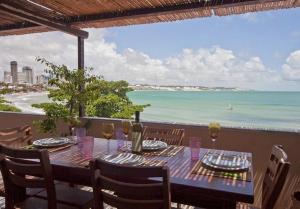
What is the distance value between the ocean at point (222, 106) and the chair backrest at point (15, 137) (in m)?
15.9

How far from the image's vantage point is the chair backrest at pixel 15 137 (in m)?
2.54

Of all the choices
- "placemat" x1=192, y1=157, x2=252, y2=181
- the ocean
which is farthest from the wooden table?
the ocean

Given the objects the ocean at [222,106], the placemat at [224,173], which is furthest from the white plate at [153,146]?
the ocean at [222,106]

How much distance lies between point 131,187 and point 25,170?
763 millimetres

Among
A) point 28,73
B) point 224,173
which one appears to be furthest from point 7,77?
point 224,173

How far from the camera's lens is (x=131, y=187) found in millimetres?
1340

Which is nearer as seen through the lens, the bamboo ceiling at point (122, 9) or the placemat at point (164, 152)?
the placemat at point (164, 152)

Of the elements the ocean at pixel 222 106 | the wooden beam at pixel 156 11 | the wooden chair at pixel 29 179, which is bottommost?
the ocean at pixel 222 106

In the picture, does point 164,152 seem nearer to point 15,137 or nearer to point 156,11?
point 15,137

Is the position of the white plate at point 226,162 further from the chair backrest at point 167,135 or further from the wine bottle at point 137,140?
the chair backrest at point 167,135

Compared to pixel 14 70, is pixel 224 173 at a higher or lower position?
lower

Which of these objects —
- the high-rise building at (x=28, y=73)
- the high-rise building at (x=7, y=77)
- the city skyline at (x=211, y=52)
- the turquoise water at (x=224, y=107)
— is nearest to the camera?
the high-rise building at (x=7, y=77)

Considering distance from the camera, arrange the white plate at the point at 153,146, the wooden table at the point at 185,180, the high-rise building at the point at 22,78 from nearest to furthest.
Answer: the wooden table at the point at 185,180, the white plate at the point at 153,146, the high-rise building at the point at 22,78

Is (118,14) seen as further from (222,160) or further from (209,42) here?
(209,42)
